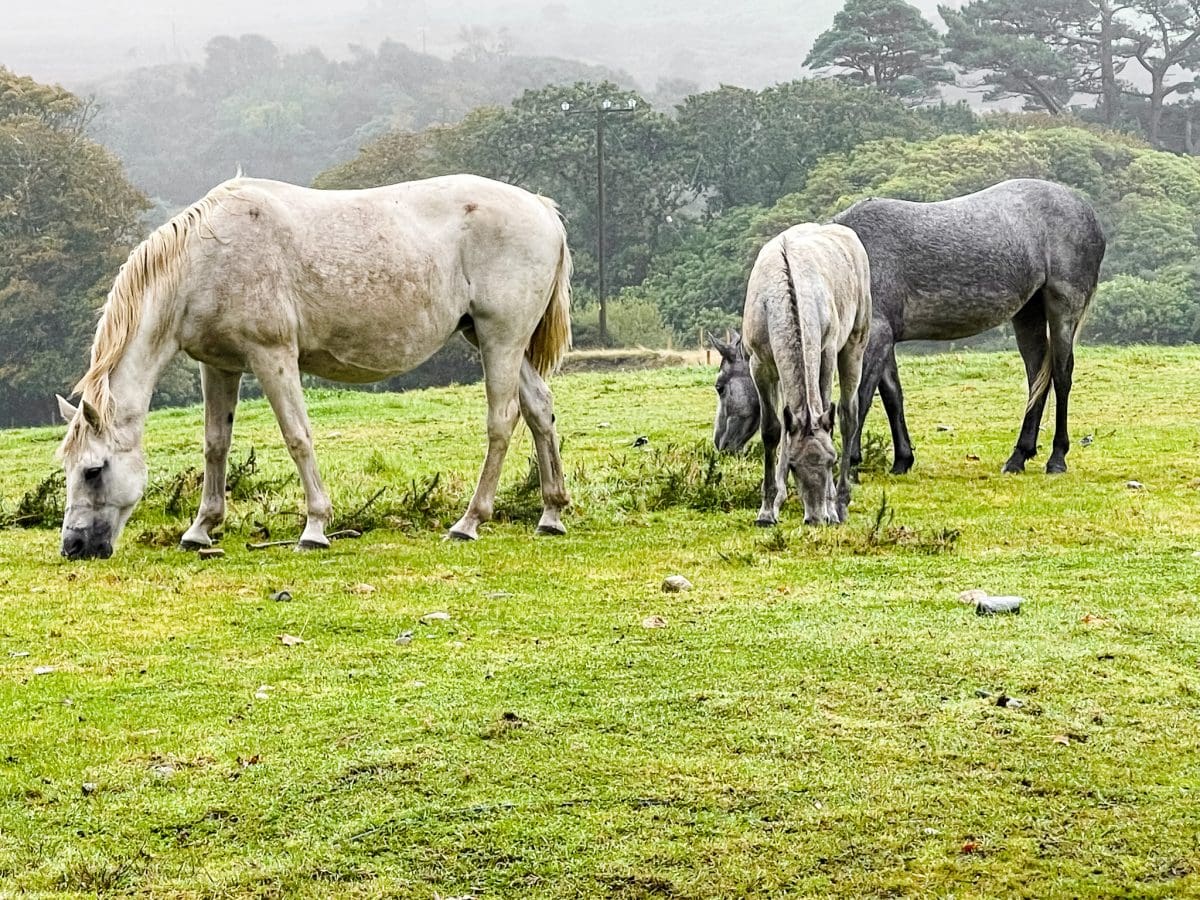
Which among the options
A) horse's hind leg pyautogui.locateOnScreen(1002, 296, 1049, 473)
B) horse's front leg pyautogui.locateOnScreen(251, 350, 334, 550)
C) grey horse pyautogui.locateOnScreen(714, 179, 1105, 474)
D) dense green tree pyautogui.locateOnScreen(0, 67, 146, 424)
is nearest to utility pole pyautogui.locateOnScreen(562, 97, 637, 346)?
dense green tree pyautogui.locateOnScreen(0, 67, 146, 424)

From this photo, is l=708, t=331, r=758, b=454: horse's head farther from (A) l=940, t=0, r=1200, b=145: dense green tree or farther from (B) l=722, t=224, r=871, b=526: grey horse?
(A) l=940, t=0, r=1200, b=145: dense green tree

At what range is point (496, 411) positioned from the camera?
8945 mm

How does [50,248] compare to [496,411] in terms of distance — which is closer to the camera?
[496,411]

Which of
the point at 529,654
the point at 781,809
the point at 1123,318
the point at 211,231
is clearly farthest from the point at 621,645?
the point at 1123,318

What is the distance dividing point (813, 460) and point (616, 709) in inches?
147

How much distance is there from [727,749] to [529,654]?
4.55 feet

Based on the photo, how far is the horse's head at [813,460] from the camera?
8.19 metres

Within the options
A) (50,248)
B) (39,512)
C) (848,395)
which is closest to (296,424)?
(39,512)

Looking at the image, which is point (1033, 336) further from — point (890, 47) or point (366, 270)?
point (890, 47)

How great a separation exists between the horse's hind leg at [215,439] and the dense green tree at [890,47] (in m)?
69.6

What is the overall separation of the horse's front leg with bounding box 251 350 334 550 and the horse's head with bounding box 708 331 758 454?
4305mm

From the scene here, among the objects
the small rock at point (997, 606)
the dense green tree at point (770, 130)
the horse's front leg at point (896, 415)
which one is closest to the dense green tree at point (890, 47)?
the dense green tree at point (770, 130)

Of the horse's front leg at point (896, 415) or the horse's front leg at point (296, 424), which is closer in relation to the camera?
the horse's front leg at point (296, 424)

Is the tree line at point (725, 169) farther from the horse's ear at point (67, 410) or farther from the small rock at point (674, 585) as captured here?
the small rock at point (674, 585)
